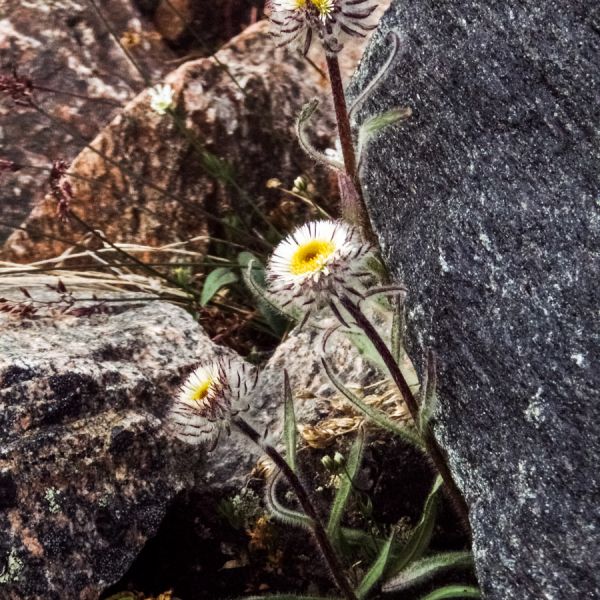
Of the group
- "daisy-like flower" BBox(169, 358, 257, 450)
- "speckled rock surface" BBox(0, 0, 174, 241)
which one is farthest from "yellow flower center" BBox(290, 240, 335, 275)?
"speckled rock surface" BBox(0, 0, 174, 241)

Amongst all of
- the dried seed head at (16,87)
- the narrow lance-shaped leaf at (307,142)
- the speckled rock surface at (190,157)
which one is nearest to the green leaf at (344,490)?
the narrow lance-shaped leaf at (307,142)

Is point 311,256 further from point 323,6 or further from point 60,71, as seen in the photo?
point 60,71

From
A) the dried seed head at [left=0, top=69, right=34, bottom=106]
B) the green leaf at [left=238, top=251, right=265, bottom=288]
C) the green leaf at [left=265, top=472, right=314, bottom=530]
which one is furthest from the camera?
the green leaf at [left=238, top=251, right=265, bottom=288]

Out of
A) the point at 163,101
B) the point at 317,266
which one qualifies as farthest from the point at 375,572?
the point at 163,101

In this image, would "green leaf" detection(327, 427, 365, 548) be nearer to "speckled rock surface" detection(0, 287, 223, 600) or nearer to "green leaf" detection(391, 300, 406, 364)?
"green leaf" detection(391, 300, 406, 364)

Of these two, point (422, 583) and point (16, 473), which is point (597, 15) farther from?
point (16, 473)

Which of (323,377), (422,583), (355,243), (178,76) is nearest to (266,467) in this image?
(323,377)

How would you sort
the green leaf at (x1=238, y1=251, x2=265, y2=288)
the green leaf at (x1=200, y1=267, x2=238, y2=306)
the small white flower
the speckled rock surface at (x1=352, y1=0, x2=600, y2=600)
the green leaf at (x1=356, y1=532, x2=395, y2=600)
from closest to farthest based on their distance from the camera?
the speckled rock surface at (x1=352, y1=0, x2=600, y2=600) → the green leaf at (x1=356, y1=532, x2=395, y2=600) → the green leaf at (x1=200, y1=267, x2=238, y2=306) → the green leaf at (x1=238, y1=251, x2=265, y2=288) → the small white flower

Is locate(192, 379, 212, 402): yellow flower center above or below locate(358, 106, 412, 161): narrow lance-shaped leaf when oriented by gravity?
below
